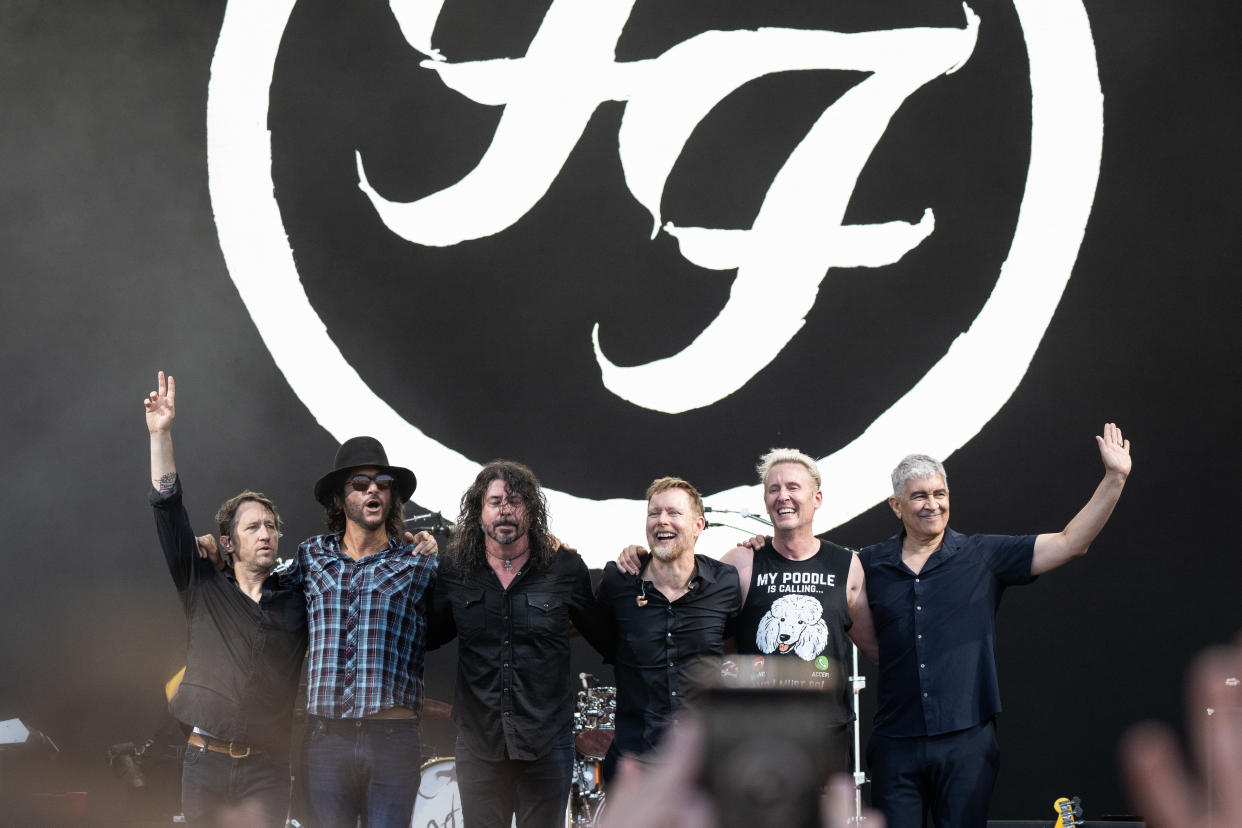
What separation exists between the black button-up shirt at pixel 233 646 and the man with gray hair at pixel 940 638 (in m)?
1.87

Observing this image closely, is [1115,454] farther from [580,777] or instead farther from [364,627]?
[580,777]

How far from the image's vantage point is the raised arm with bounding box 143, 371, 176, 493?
11.8 feet

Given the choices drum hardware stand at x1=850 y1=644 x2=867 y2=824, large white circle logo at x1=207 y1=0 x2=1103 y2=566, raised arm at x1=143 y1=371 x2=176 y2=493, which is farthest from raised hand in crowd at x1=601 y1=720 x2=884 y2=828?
large white circle logo at x1=207 y1=0 x2=1103 y2=566

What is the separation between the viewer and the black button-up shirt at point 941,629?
137 inches

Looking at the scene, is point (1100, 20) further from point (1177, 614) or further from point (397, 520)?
point (397, 520)

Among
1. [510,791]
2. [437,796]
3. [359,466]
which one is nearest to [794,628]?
[510,791]

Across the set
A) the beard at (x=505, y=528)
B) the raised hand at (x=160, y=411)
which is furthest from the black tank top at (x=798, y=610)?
the raised hand at (x=160, y=411)

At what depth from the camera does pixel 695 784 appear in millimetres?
543

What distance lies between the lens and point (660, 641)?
3398 millimetres

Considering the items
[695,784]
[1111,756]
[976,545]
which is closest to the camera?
[695,784]

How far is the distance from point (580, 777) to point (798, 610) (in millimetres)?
1686

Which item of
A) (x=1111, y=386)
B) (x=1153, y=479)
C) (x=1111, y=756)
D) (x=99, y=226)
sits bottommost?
(x=1111, y=756)

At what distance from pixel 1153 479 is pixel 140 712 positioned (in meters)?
4.88

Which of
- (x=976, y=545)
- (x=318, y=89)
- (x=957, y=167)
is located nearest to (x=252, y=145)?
(x=318, y=89)
